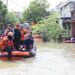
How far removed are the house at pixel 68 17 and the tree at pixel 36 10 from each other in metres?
6.52

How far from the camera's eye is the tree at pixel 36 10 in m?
73.9

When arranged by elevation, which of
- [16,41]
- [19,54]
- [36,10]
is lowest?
[19,54]

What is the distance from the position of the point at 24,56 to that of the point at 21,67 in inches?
188

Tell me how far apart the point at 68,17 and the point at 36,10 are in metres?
15.9

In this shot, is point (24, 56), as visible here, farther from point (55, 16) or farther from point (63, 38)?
point (55, 16)

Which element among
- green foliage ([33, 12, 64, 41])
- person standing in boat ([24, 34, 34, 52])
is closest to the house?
green foliage ([33, 12, 64, 41])

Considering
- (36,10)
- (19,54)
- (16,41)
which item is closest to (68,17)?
(36,10)

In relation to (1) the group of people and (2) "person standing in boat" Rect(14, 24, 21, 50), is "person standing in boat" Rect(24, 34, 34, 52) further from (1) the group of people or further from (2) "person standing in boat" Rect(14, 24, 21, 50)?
(2) "person standing in boat" Rect(14, 24, 21, 50)

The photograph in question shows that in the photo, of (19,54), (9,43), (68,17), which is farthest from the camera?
(68,17)

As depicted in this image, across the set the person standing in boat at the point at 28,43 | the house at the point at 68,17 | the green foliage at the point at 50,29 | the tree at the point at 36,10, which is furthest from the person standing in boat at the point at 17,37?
the tree at the point at 36,10

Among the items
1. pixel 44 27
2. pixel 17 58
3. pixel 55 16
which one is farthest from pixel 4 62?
pixel 55 16

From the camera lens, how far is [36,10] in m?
73.6

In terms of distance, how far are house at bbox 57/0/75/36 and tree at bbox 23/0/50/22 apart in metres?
6.52

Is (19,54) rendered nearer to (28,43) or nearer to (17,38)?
(28,43)
